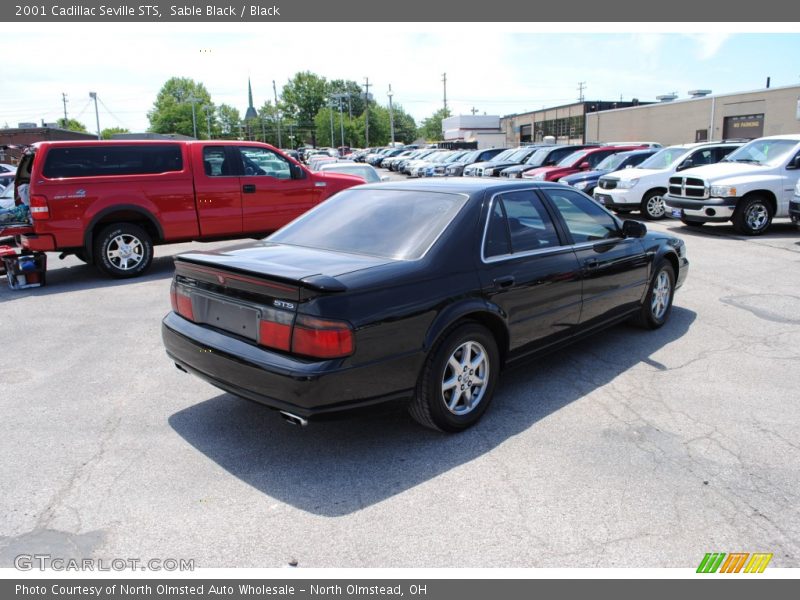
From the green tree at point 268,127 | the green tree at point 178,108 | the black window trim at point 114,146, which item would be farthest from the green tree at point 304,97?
the black window trim at point 114,146

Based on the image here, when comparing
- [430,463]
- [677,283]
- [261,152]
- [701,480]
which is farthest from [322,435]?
[261,152]

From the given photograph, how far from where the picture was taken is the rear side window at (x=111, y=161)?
9.06 metres

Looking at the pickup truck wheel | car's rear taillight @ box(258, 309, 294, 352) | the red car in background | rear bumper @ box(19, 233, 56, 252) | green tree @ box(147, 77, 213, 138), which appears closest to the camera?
car's rear taillight @ box(258, 309, 294, 352)

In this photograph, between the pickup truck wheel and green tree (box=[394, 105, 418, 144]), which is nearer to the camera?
the pickup truck wheel

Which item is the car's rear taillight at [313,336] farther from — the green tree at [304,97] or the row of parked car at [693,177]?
the green tree at [304,97]

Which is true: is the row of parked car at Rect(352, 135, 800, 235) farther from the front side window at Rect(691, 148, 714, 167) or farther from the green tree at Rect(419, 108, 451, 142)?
the green tree at Rect(419, 108, 451, 142)

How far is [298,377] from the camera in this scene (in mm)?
3424

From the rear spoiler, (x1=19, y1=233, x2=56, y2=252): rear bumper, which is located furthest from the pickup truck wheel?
the rear spoiler

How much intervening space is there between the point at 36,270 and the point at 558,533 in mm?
8732

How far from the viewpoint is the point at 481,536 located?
3.09 meters

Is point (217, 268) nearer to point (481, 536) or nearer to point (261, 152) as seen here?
point (481, 536)

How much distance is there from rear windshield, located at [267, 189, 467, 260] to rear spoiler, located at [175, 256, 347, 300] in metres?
0.70

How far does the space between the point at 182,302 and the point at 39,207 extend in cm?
593

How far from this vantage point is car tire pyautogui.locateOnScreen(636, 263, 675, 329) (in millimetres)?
6172
